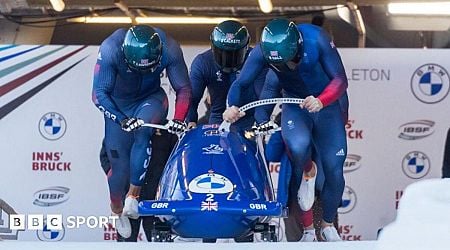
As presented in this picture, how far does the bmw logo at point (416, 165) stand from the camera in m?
6.82

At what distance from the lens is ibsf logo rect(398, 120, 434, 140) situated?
6.84 meters

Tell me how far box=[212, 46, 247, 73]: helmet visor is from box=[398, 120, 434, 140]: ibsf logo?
1620 mm

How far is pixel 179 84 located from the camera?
5.67 m

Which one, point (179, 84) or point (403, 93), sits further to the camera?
point (403, 93)

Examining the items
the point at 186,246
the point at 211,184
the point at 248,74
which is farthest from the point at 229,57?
the point at 186,246

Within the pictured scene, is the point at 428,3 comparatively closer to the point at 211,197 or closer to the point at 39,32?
the point at 39,32

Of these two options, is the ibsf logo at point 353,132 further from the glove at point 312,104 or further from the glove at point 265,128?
the glove at point 265,128

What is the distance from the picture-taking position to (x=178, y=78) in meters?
5.69

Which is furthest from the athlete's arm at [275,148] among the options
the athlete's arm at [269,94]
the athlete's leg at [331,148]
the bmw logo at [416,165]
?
the bmw logo at [416,165]

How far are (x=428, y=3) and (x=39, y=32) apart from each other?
3185 millimetres

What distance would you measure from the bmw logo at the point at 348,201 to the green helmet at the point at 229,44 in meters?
1.53

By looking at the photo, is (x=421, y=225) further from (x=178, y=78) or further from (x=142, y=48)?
(x=178, y=78)

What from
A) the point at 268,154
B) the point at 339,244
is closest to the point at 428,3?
the point at 268,154

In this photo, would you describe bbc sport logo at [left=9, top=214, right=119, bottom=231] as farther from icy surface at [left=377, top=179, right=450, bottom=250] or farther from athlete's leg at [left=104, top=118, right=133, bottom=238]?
icy surface at [left=377, top=179, right=450, bottom=250]
